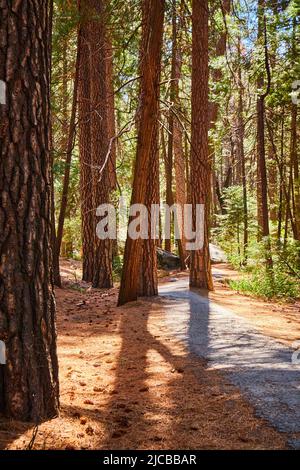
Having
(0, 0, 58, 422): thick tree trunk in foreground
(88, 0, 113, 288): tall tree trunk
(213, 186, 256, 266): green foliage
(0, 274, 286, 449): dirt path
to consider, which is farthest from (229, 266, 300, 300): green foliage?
(0, 0, 58, 422): thick tree trunk in foreground

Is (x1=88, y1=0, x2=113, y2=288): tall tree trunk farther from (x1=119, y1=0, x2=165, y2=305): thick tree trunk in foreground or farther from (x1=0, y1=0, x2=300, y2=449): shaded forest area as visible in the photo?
(x1=119, y1=0, x2=165, y2=305): thick tree trunk in foreground

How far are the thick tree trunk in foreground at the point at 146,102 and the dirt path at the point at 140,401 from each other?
1.90 meters

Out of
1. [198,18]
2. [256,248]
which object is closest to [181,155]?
[256,248]

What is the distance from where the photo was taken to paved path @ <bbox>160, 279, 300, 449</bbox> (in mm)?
3783

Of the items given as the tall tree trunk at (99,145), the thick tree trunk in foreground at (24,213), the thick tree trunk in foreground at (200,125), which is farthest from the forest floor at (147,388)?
the tall tree trunk at (99,145)

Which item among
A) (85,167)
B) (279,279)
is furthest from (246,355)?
(85,167)

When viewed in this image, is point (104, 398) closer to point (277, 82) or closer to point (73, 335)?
point (73, 335)

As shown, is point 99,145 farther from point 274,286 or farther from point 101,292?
point 274,286

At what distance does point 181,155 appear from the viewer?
64.7 feet

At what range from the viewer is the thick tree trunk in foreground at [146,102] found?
857 centimetres

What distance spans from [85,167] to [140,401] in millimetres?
10555

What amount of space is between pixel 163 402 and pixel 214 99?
13605mm

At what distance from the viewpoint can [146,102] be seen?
28.6ft

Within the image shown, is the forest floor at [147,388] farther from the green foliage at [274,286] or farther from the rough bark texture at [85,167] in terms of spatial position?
the rough bark texture at [85,167]
